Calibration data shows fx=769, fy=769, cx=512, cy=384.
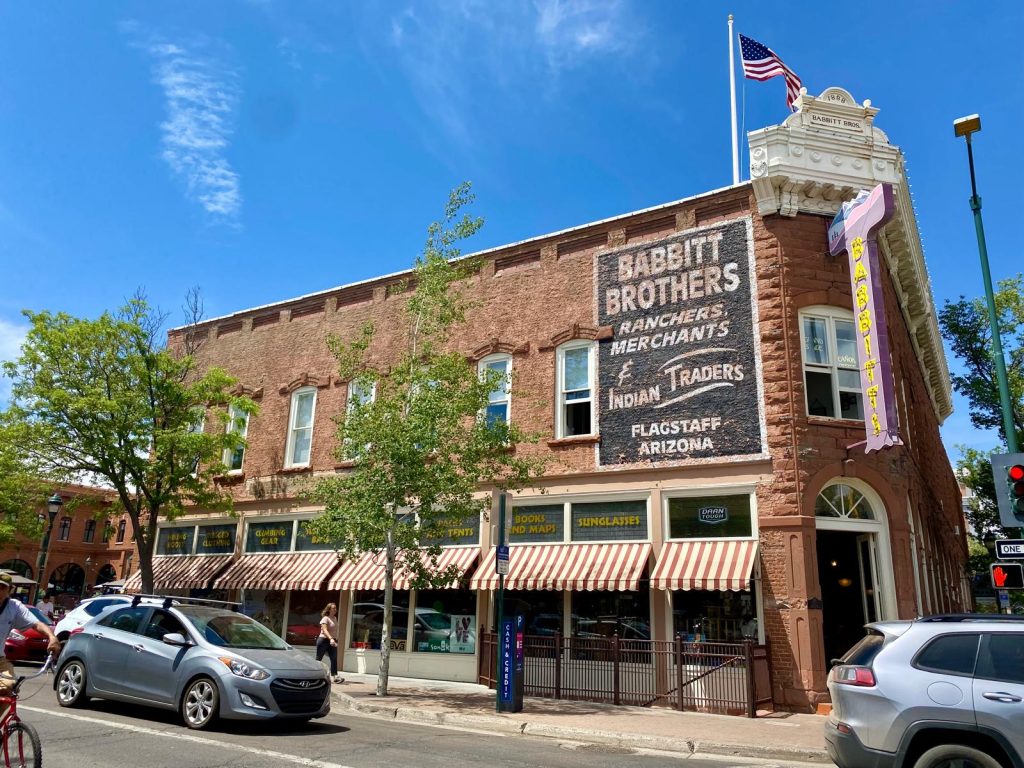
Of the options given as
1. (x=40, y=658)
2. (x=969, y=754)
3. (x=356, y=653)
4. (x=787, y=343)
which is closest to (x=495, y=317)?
(x=787, y=343)

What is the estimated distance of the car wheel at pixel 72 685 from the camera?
10555 mm

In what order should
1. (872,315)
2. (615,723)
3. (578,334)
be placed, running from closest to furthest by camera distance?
(615,723)
(872,315)
(578,334)

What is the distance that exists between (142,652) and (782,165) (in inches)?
557

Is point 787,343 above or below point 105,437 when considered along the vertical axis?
above

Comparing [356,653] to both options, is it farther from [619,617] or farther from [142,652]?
[142,652]

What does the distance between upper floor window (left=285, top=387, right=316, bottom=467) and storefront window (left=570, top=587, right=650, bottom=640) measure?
9220 mm

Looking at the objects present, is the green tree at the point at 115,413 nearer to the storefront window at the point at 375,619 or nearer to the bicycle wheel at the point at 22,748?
the storefront window at the point at 375,619

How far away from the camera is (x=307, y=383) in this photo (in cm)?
2158

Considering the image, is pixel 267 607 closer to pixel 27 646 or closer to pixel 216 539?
pixel 216 539

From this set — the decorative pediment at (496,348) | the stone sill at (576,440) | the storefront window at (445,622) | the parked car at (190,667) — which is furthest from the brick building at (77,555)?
the parked car at (190,667)

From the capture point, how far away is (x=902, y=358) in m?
19.6

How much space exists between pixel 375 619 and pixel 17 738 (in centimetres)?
1285

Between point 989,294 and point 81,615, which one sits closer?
point 989,294

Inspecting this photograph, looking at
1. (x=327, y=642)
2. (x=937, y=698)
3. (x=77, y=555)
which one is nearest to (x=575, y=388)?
(x=327, y=642)
